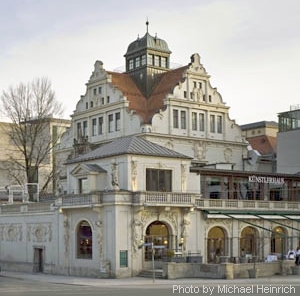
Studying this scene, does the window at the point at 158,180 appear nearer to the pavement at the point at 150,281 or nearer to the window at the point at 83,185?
the window at the point at 83,185

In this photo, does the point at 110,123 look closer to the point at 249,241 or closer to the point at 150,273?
the point at 249,241

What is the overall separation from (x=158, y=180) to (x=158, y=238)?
448cm

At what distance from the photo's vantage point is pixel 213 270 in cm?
4881

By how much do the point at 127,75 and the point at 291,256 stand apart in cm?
4139

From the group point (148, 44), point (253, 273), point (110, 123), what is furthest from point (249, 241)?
point (148, 44)

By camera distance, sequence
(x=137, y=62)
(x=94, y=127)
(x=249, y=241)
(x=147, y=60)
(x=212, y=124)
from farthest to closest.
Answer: (x=137, y=62) < (x=147, y=60) < (x=94, y=127) < (x=212, y=124) < (x=249, y=241)

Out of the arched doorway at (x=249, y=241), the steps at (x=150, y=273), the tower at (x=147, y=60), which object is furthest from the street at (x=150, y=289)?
the tower at (x=147, y=60)

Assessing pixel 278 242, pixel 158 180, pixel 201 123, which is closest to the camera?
pixel 158 180

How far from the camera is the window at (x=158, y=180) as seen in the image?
178 feet

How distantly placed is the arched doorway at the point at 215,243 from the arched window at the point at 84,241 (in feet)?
32.5

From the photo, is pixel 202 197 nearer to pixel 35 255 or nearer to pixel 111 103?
pixel 35 255

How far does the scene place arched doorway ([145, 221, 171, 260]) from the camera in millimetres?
53719

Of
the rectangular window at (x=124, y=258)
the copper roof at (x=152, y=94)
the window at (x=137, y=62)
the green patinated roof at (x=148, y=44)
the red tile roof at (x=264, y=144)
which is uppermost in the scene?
the green patinated roof at (x=148, y=44)

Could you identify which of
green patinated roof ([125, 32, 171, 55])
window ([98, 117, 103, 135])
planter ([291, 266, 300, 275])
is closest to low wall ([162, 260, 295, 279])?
planter ([291, 266, 300, 275])
